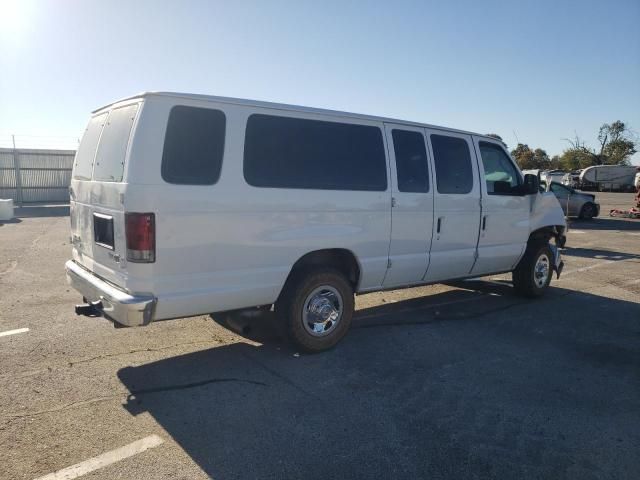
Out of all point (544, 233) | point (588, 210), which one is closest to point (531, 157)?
point (588, 210)

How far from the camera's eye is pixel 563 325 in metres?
6.27

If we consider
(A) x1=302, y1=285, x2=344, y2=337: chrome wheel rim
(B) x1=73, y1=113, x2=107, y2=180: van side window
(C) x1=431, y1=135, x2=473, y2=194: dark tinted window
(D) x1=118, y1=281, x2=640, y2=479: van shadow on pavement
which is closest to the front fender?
(C) x1=431, y1=135, x2=473, y2=194: dark tinted window

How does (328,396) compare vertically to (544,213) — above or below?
below

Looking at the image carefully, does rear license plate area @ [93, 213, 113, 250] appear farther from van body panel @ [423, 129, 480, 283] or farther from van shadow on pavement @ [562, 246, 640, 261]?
van shadow on pavement @ [562, 246, 640, 261]

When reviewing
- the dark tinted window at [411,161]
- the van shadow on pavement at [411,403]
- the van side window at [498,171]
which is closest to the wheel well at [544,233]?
the van side window at [498,171]

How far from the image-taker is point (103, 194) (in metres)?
4.11

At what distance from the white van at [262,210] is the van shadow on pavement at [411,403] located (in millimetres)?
602

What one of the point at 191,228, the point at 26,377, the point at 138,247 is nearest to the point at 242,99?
the point at 191,228

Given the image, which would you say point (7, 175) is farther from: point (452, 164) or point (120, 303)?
point (452, 164)

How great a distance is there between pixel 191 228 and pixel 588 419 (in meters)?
3.42

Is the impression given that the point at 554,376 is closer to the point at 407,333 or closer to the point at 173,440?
the point at 407,333

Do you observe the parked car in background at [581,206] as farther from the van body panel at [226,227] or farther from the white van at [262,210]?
the van body panel at [226,227]

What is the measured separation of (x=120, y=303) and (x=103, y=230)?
746 millimetres

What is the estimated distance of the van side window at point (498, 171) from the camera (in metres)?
6.52
